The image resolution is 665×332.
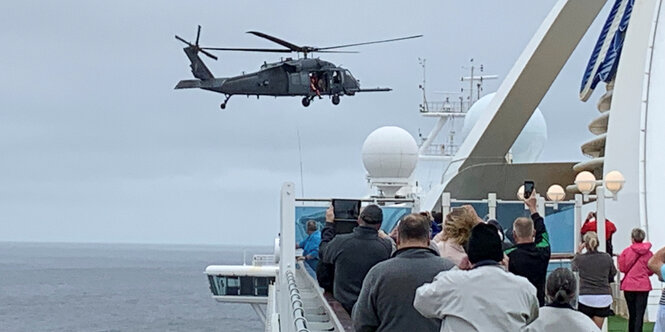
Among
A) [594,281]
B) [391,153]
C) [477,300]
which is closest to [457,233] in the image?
[477,300]

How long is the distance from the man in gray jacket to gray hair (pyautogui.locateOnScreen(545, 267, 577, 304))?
2.17ft

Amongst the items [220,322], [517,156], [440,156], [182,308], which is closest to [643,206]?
[517,156]

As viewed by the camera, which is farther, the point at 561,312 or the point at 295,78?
the point at 295,78

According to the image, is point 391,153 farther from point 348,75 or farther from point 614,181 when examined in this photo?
point 614,181

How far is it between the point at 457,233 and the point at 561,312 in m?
1.33

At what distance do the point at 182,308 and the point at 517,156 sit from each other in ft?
170

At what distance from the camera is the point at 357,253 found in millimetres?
9328

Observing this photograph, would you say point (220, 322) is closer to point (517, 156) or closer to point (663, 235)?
point (517, 156)

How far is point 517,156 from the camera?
4688cm

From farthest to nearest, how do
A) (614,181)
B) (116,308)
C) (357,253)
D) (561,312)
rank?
(116,308) → (614,181) → (357,253) → (561,312)

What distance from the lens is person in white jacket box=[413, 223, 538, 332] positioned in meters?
6.47

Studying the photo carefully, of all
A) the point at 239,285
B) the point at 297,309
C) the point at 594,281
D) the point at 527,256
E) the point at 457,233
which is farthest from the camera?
the point at 239,285

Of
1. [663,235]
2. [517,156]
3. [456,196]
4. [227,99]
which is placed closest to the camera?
[663,235]

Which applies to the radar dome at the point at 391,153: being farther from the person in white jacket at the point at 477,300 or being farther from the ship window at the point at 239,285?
the person in white jacket at the point at 477,300
